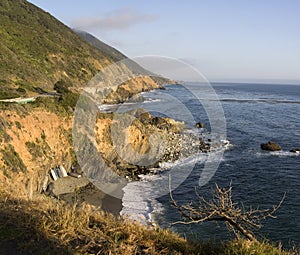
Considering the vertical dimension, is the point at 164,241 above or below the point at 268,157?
above

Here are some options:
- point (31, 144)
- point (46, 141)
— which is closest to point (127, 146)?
point (46, 141)

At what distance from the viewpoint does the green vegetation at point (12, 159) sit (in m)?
17.6

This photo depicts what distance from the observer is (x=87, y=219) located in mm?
6461

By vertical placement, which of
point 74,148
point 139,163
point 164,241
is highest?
point 164,241

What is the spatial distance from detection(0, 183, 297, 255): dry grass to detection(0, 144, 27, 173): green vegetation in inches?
475

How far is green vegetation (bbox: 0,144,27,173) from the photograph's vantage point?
1761cm

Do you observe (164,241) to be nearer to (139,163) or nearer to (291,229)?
(291,229)

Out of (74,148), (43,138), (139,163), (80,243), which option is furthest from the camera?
(139,163)

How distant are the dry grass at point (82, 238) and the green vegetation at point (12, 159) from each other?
12076 millimetres

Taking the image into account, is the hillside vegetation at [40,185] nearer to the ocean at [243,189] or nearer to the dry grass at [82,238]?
the dry grass at [82,238]

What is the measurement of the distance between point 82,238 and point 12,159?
14362 mm

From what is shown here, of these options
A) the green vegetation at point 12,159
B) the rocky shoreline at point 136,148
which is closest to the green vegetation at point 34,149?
the green vegetation at point 12,159

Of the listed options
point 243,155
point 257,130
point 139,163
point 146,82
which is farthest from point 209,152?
point 146,82

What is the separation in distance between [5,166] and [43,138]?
17.4ft
